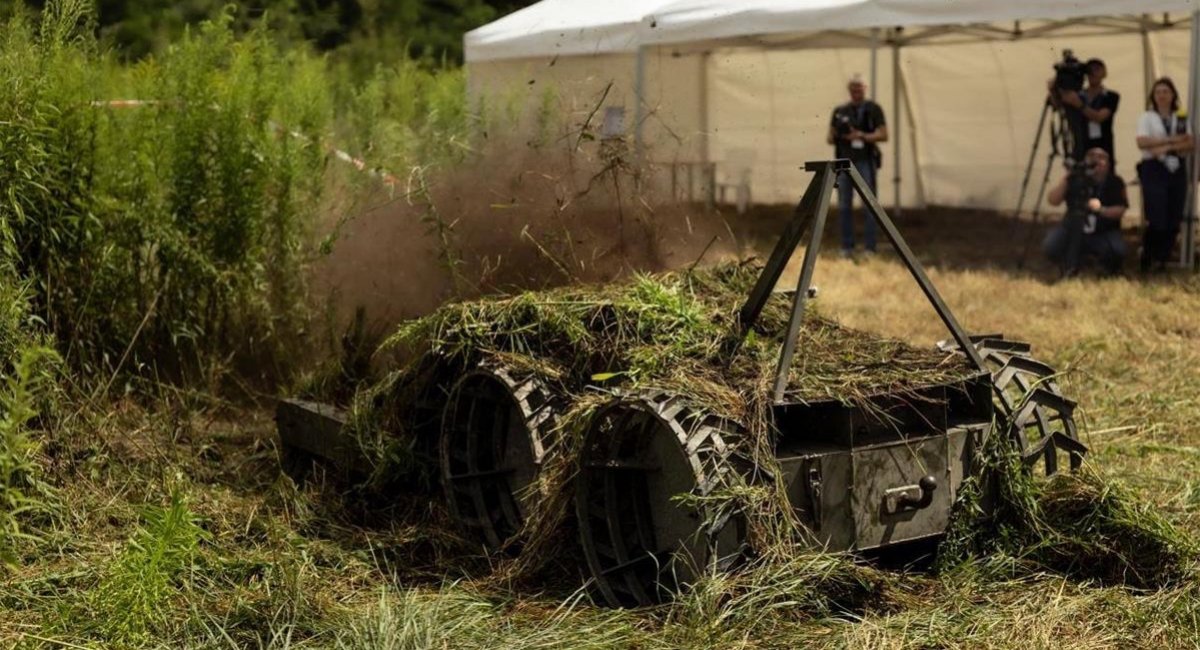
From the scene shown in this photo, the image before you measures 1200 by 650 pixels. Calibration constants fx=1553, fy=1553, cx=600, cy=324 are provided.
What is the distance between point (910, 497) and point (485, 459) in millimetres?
1769

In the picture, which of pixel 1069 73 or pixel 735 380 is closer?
pixel 735 380

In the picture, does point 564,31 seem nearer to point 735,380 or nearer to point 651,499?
point 735,380

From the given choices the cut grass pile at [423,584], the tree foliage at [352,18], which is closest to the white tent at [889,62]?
the tree foliage at [352,18]

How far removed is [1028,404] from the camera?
539 centimetres

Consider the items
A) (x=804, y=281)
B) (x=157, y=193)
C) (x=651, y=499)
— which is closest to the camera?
(x=804, y=281)

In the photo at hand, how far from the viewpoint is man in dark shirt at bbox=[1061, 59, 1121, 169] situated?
1343 cm

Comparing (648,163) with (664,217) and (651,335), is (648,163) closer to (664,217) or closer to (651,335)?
(664,217)

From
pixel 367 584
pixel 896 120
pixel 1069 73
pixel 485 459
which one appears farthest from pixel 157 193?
pixel 896 120

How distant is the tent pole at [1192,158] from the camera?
39.1 feet

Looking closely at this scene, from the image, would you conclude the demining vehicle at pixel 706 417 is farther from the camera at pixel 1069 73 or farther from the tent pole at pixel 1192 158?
the camera at pixel 1069 73

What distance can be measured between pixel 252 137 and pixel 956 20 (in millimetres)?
6892

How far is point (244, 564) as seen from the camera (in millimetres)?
5320

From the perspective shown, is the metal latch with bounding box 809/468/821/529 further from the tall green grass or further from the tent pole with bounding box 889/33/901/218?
the tent pole with bounding box 889/33/901/218

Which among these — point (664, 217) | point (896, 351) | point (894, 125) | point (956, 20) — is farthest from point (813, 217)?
point (894, 125)
